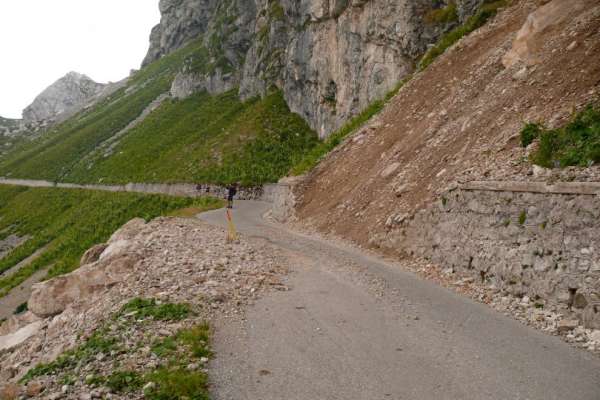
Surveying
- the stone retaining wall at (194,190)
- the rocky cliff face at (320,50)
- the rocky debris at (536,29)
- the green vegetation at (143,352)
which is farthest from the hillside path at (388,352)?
the stone retaining wall at (194,190)

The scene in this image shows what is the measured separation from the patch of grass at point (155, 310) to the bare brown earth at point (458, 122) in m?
8.68

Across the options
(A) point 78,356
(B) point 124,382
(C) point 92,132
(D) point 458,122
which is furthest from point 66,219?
(C) point 92,132

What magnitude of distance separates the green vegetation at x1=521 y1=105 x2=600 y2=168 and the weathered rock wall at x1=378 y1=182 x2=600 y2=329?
0.95 meters

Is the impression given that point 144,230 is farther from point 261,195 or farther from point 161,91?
point 161,91

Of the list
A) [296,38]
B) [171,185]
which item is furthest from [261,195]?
[296,38]

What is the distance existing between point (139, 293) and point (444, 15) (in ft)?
89.5

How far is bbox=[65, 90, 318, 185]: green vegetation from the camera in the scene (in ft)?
166

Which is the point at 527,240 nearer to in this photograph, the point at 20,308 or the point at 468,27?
the point at 468,27

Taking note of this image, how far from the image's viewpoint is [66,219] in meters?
52.1

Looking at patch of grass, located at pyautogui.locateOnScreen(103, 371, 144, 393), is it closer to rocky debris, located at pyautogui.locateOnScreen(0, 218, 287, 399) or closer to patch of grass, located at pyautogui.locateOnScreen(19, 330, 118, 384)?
rocky debris, located at pyautogui.locateOnScreen(0, 218, 287, 399)

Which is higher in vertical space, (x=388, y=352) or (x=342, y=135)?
(x=342, y=135)

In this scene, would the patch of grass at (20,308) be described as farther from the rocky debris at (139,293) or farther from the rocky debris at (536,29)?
the rocky debris at (536,29)

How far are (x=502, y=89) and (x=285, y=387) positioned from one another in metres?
14.3

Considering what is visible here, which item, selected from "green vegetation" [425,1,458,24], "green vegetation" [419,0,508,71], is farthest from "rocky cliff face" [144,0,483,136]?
"green vegetation" [419,0,508,71]
